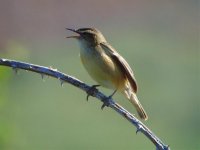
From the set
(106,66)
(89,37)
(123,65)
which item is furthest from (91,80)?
(123,65)

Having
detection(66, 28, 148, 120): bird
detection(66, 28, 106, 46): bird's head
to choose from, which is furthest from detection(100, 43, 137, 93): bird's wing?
detection(66, 28, 106, 46): bird's head

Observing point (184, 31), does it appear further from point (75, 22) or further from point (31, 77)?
point (31, 77)

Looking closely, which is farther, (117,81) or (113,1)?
(113,1)

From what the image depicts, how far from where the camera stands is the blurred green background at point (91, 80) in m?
10.9

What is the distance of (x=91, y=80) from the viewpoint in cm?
1264

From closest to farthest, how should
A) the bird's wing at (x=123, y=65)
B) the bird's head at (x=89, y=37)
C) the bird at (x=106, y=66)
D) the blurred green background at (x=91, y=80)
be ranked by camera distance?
1. the bird's wing at (x=123, y=65)
2. the bird at (x=106, y=66)
3. the bird's head at (x=89, y=37)
4. the blurred green background at (x=91, y=80)

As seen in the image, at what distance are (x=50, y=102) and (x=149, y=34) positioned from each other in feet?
15.7

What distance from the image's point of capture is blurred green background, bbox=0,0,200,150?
1093 cm

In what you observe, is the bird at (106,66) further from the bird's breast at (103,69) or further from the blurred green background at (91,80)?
the blurred green background at (91,80)

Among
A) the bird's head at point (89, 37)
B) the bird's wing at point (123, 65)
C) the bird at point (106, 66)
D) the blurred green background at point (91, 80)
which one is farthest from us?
the blurred green background at point (91, 80)

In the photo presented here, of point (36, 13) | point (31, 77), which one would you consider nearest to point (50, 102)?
point (31, 77)

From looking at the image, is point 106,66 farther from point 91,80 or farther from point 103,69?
point 91,80

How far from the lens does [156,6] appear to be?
1905 centimetres

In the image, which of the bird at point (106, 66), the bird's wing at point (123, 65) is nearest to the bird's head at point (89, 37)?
the bird at point (106, 66)
